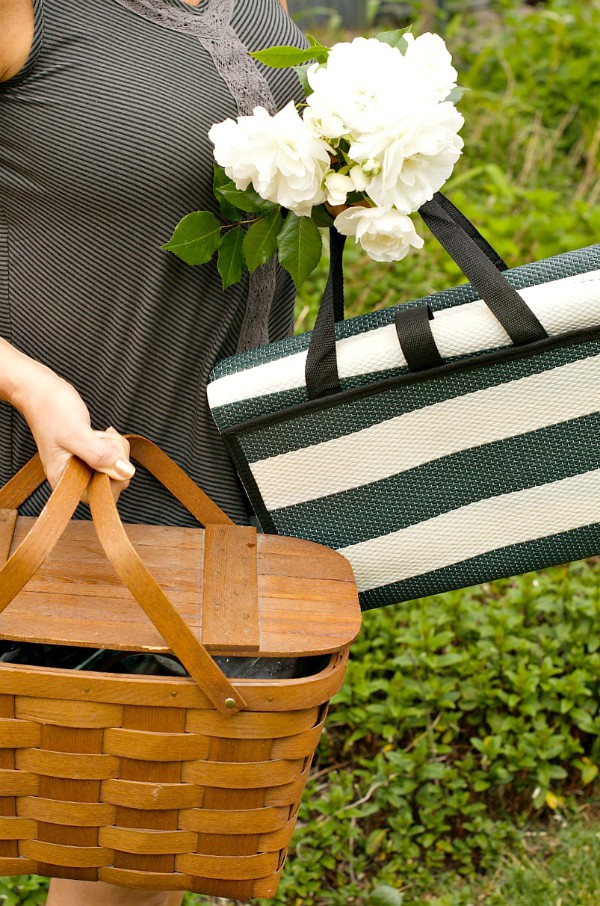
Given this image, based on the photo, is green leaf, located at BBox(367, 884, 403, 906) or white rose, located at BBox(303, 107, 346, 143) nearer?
white rose, located at BBox(303, 107, 346, 143)

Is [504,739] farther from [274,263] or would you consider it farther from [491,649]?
[274,263]

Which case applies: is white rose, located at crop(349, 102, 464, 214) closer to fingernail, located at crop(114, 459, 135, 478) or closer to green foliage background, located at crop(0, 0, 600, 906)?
fingernail, located at crop(114, 459, 135, 478)

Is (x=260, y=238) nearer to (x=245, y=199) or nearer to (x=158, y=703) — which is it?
(x=245, y=199)

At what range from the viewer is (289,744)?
48.5 inches

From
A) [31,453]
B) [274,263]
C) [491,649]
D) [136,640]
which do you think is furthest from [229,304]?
[491,649]

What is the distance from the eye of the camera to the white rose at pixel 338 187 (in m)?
1.17

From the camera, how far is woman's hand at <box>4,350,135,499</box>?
1167mm

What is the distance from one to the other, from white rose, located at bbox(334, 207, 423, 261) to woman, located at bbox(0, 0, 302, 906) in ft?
0.67

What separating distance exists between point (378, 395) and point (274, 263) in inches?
10.4

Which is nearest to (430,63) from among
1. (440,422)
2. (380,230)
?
(380,230)

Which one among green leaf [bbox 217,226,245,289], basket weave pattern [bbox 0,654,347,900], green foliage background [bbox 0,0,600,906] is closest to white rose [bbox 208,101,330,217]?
green leaf [bbox 217,226,245,289]

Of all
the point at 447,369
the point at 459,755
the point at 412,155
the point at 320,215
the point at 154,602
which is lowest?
the point at 459,755

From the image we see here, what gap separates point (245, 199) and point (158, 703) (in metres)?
0.59

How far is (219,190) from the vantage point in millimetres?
1247
